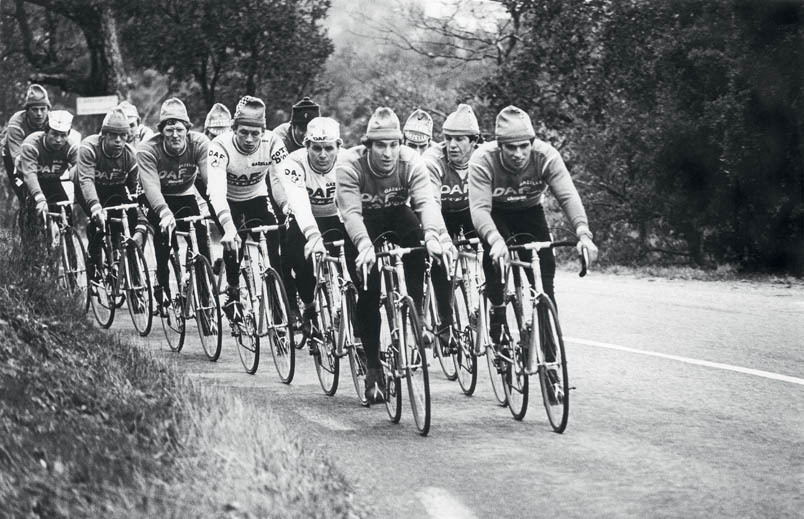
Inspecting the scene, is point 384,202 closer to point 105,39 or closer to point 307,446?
point 307,446

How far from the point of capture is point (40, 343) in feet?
26.2

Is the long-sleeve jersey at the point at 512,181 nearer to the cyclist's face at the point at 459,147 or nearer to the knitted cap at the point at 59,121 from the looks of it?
the cyclist's face at the point at 459,147

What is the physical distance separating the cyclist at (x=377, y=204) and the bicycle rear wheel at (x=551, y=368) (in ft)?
2.74

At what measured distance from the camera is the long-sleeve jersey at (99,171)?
12.0 metres

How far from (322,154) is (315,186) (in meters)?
0.47

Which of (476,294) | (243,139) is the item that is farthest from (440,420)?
(243,139)

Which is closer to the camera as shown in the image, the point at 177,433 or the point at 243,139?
the point at 177,433

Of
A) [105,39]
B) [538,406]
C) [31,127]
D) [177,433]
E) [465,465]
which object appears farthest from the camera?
[105,39]

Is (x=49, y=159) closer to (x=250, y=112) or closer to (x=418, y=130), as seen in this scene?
(x=250, y=112)

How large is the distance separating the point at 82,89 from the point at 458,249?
19.6m

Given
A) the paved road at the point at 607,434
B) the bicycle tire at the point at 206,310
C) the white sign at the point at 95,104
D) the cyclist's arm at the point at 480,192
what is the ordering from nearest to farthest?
the paved road at the point at 607,434 → the cyclist's arm at the point at 480,192 → the bicycle tire at the point at 206,310 → the white sign at the point at 95,104

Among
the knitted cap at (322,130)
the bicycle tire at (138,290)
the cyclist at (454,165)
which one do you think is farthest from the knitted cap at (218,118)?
the knitted cap at (322,130)

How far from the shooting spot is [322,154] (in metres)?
9.54

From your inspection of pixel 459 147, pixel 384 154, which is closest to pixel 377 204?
pixel 384 154
